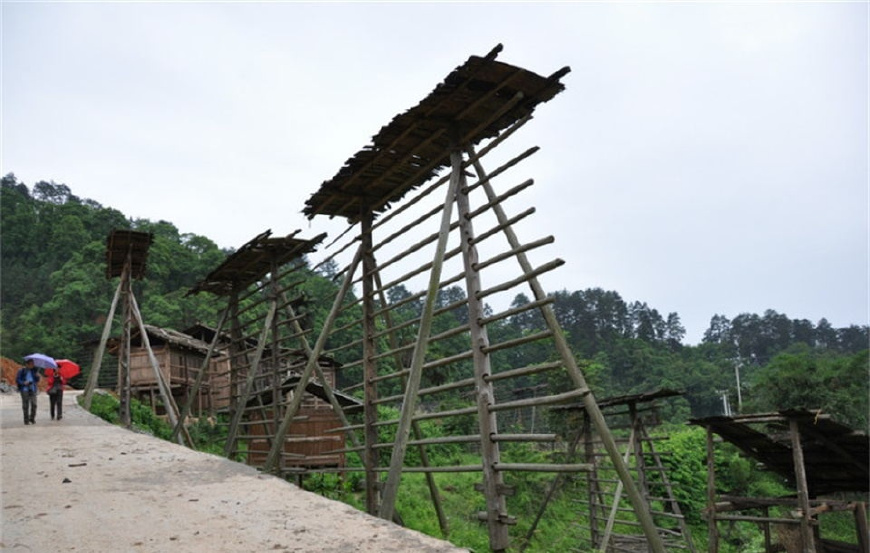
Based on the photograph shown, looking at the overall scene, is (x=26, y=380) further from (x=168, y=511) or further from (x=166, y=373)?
(x=166, y=373)

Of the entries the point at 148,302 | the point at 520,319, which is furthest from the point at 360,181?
the point at 520,319

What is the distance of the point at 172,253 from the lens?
37.9 m

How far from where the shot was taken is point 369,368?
650 cm

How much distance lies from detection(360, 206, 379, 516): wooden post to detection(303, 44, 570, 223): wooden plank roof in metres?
0.37

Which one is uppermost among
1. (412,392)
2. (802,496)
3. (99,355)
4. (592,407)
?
(99,355)

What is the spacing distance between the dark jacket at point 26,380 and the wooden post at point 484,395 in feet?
25.1

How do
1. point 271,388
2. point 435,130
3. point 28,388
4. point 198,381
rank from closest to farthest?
point 435,130, point 271,388, point 28,388, point 198,381

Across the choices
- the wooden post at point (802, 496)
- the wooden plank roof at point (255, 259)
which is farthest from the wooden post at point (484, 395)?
the wooden post at point (802, 496)

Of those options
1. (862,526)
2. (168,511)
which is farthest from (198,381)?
(862,526)

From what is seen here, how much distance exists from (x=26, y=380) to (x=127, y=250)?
2.78m

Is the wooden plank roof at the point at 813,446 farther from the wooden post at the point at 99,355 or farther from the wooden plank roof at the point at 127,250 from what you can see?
the wooden post at the point at 99,355

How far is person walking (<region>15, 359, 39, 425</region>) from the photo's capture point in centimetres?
910

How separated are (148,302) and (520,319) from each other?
136 feet

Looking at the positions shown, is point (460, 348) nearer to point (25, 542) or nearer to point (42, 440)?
point (42, 440)
